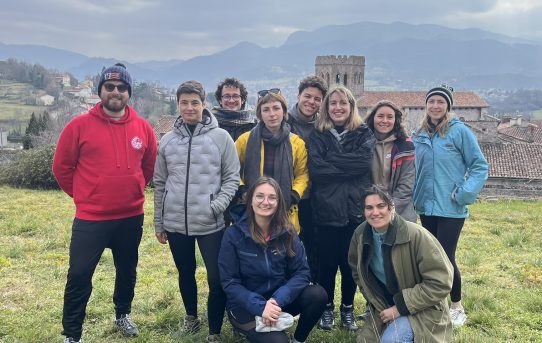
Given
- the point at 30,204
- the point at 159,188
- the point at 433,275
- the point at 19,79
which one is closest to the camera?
the point at 433,275

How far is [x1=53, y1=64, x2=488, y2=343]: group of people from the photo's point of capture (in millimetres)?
3916

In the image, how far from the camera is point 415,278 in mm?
3922

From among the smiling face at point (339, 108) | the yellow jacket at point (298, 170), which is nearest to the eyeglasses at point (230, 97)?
the yellow jacket at point (298, 170)

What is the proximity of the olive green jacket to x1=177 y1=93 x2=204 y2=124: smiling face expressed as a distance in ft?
6.29

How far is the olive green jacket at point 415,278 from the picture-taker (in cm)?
379

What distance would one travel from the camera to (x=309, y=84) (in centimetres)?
483

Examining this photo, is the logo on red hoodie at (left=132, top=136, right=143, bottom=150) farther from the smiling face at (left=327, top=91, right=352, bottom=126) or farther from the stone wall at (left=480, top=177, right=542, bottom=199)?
the stone wall at (left=480, top=177, right=542, bottom=199)

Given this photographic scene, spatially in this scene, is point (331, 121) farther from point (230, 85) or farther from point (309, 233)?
point (230, 85)

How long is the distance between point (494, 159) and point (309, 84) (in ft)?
105

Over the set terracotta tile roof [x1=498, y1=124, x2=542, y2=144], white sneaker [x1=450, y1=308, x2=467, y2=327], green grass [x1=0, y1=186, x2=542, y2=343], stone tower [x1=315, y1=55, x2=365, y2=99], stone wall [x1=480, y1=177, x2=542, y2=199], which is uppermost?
stone tower [x1=315, y1=55, x2=365, y2=99]

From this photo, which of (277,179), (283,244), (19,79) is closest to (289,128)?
(277,179)

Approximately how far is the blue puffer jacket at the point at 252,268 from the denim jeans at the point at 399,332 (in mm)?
806

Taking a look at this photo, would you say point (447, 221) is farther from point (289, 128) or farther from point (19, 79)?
point (19, 79)

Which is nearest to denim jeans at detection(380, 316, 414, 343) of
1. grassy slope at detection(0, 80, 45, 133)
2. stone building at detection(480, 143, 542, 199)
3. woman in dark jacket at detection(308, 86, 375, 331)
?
woman in dark jacket at detection(308, 86, 375, 331)
